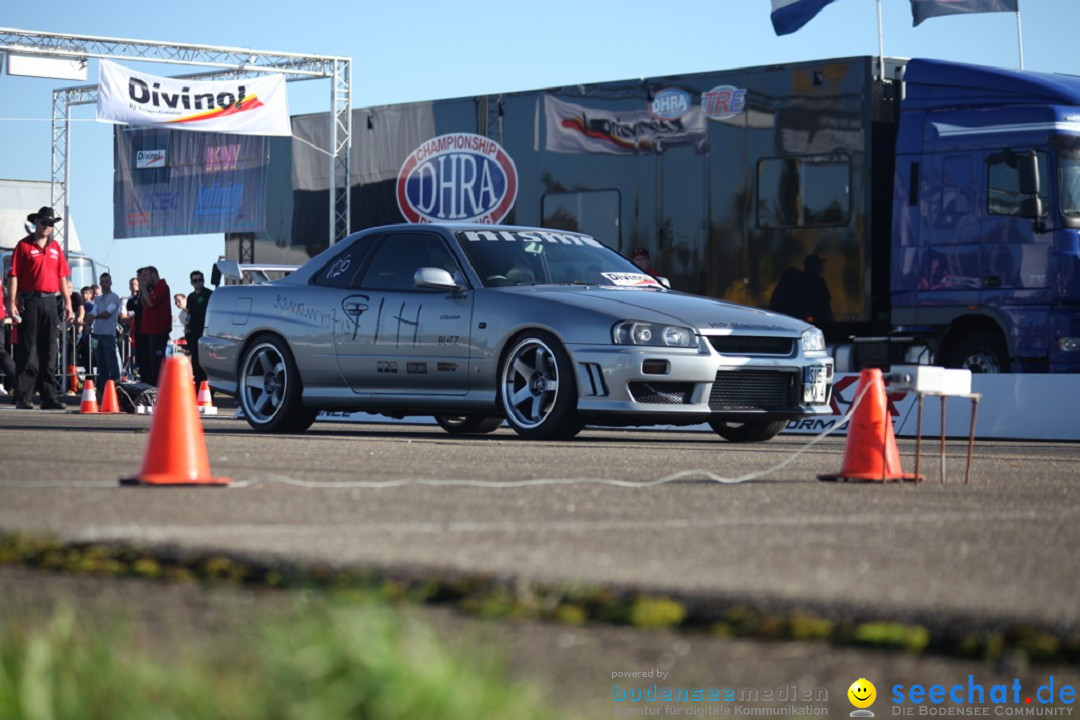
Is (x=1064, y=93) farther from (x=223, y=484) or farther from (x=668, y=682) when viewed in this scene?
(x=668, y=682)

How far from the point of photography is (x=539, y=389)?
10.9m

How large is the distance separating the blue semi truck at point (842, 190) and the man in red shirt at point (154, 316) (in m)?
5.19

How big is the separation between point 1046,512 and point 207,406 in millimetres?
14200

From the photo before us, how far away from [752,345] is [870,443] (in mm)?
3472

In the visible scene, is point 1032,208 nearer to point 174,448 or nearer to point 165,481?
point 174,448

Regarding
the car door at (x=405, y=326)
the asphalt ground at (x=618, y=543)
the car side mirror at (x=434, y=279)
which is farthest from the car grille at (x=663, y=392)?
the asphalt ground at (x=618, y=543)

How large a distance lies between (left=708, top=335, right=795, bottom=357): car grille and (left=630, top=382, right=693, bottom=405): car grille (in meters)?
0.32

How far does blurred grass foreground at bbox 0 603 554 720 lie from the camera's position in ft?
7.86

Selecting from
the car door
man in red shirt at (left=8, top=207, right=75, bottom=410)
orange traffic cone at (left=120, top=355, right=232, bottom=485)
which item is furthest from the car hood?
man in red shirt at (left=8, top=207, right=75, bottom=410)

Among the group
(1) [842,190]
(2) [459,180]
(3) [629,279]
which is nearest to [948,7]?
(1) [842,190]

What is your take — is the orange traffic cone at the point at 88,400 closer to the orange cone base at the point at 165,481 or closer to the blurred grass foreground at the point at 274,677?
the orange cone base at the point at 165,481

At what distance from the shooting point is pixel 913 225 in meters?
16.2

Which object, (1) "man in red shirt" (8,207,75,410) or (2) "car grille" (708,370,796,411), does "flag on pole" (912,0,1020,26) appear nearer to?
(1) "man in red shirt" (8,207,75,410)

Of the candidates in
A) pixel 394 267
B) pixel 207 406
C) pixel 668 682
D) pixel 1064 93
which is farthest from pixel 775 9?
pixel 668 682
